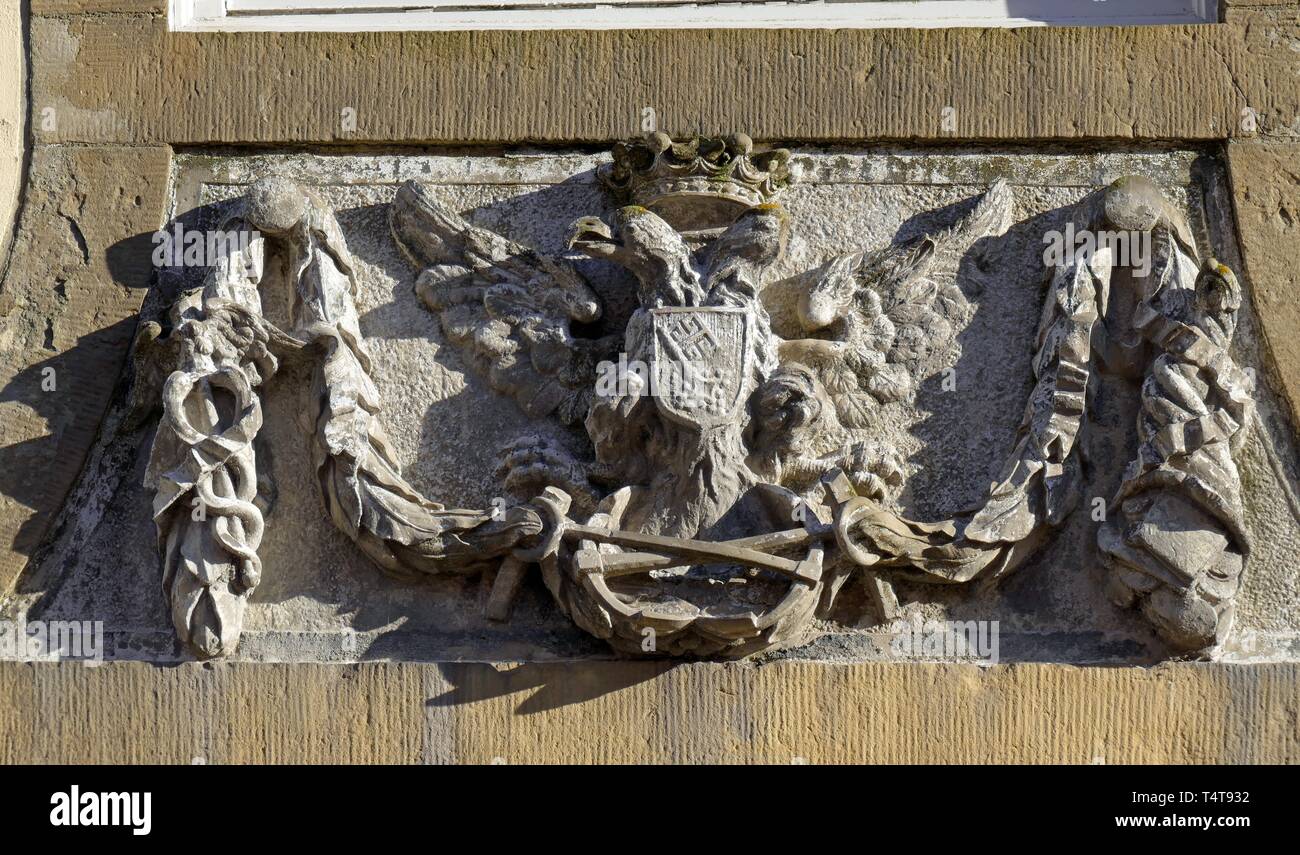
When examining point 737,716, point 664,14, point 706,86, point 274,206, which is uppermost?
point 664,14

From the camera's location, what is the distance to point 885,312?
7230mm

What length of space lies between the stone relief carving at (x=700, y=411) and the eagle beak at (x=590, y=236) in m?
0.01

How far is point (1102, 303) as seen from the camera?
23.6 ft

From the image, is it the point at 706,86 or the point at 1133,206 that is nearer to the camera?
the point at 1133,206

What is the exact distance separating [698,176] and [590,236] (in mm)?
391

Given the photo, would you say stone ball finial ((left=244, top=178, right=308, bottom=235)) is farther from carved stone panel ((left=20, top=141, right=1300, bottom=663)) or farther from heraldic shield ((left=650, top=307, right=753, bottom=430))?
heraldic shield ((left=650, top=307, right=753, bottom=430))

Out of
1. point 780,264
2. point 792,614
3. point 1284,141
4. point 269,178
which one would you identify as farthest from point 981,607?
point 269,178

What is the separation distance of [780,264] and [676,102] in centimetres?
70

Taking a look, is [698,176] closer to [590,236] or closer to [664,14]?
[590,236]

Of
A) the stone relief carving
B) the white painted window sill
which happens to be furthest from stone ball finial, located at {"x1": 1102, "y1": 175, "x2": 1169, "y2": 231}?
the white painted window sill

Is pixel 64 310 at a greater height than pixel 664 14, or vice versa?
pixel 664 14

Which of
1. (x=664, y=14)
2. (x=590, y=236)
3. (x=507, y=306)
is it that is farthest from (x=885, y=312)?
(x=664, y=14)

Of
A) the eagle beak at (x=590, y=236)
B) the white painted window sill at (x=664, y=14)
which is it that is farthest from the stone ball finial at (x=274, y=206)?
the eagle beak at (x=590, y=236)

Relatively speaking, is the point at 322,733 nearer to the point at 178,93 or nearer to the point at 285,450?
the point at 285,450
